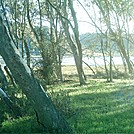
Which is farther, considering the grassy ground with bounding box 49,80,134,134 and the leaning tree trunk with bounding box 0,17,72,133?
the grassy ground with bounding box 49,80,134,134

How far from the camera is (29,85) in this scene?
9750mm

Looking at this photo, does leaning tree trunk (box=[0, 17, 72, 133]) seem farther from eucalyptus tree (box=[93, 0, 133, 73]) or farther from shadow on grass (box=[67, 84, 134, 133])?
eucalyptus tree (box=[93, 0, 133, 73])

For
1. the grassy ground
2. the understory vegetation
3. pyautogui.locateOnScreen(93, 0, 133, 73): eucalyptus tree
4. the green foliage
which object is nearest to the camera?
the grassy ground

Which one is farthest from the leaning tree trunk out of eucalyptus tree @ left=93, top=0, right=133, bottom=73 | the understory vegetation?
eucalyptus tree @ left=93, top=0, right=133, bottom=73

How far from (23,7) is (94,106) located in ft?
81.2

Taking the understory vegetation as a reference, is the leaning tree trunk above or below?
above

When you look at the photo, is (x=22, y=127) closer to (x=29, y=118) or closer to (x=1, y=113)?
(x=29, y=118)

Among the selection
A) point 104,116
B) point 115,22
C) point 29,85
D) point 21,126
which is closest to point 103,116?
point 104,116

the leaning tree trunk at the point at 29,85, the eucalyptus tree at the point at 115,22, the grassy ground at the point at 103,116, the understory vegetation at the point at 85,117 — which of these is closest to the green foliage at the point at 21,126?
the understory vegetation at the point at 85,117

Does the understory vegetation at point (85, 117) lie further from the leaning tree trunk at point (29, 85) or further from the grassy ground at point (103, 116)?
the leaning tree trunk at point (29, 85)

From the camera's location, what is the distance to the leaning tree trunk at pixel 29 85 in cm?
962

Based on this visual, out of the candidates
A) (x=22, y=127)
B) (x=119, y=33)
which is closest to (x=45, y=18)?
(x=119, y=33)

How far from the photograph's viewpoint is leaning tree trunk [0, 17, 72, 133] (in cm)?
962

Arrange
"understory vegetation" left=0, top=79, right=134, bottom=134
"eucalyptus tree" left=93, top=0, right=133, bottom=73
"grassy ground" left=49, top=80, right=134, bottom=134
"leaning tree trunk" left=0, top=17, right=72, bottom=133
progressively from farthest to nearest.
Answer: "eucalyptus tree" left=93, top=0, right=133, bottom=73, "understory vegetation" left=0, top=79, right=134, bottom=134, "grassy ground" left=49, top=80, right=134, bottom=134, "leaning tree trunk" left=0, top=17, right=72, bottom=133
